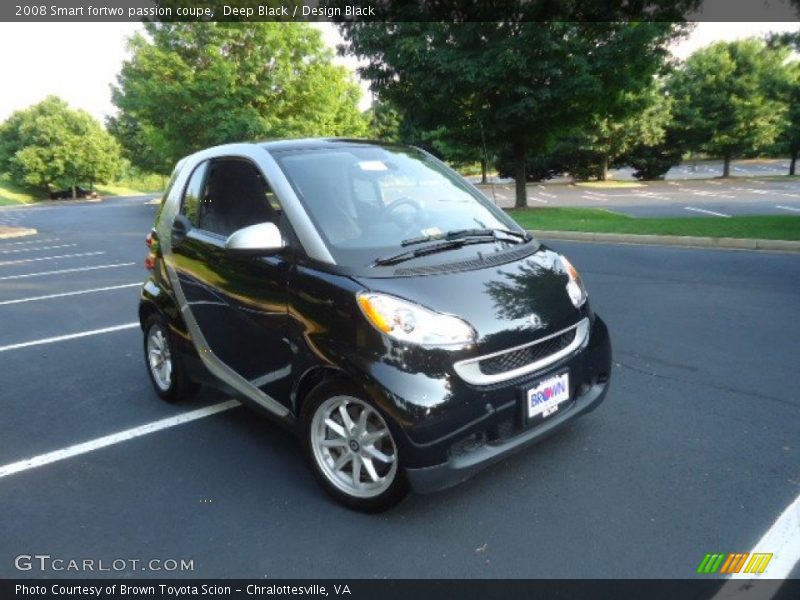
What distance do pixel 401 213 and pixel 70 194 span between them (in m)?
66.0

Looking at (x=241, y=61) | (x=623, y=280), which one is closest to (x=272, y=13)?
(x=241, y=61)

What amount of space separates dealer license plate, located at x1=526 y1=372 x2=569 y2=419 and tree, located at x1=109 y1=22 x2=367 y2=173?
23.4 meters

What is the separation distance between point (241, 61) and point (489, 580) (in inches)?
1049

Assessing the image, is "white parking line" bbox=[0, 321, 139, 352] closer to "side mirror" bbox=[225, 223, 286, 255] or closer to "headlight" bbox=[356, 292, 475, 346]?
"side mirror" bbox=[225, 223, 286, 255]

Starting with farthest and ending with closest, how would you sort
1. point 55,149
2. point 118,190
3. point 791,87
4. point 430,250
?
point 118,190 < point 55,149 < point 791,87 < point 430,250

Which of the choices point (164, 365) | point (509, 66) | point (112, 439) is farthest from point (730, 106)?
point (112, 439)

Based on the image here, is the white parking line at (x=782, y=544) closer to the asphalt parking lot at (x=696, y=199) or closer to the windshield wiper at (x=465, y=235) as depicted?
the windshield wiper at (x=465, y=235)

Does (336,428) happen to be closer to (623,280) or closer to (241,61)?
(623,280)

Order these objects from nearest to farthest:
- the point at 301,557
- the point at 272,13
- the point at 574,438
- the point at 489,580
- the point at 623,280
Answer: the point at 489,580 → the point at 301,557 → the point at 574,438 → the point at 623,280 → the point at 272,13

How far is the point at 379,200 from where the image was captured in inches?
129

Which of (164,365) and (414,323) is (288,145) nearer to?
(414,323)

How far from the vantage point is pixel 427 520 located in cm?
259

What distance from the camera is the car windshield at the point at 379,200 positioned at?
2.85 meters

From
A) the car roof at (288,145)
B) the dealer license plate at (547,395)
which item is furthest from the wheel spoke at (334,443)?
the car roof at (288,145)
